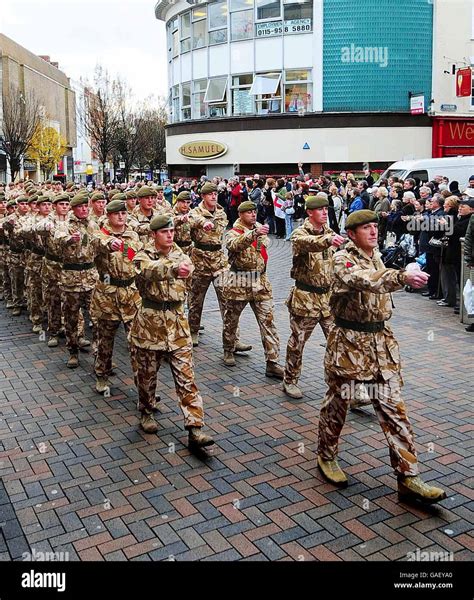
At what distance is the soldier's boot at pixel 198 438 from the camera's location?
606 cm

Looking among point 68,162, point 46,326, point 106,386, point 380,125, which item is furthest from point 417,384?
point 68,162

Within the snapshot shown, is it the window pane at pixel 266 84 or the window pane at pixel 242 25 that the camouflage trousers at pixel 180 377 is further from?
the window pane at pixel 242 25

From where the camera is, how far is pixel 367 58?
101ft

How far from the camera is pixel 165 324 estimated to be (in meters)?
6.26

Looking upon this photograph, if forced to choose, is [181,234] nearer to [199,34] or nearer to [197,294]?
[197,294]

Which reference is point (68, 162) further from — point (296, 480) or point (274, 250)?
point (296, 480)

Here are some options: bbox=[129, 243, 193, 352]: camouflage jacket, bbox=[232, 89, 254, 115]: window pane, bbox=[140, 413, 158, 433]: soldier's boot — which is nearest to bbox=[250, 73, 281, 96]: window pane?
bbox=[232, 89, 254, 115]: window pane

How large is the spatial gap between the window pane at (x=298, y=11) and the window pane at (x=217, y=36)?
11.5ft

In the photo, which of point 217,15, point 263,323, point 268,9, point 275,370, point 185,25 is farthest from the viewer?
point 185,25

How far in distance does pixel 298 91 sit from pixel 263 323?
1009 inches

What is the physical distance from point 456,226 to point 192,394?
278 inches

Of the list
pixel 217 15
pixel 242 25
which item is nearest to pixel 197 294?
pixel 242 25

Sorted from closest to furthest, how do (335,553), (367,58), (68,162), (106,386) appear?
(335,553), (106,386), (367,58), (68,162)

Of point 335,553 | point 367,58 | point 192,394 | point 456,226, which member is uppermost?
point 367,58
